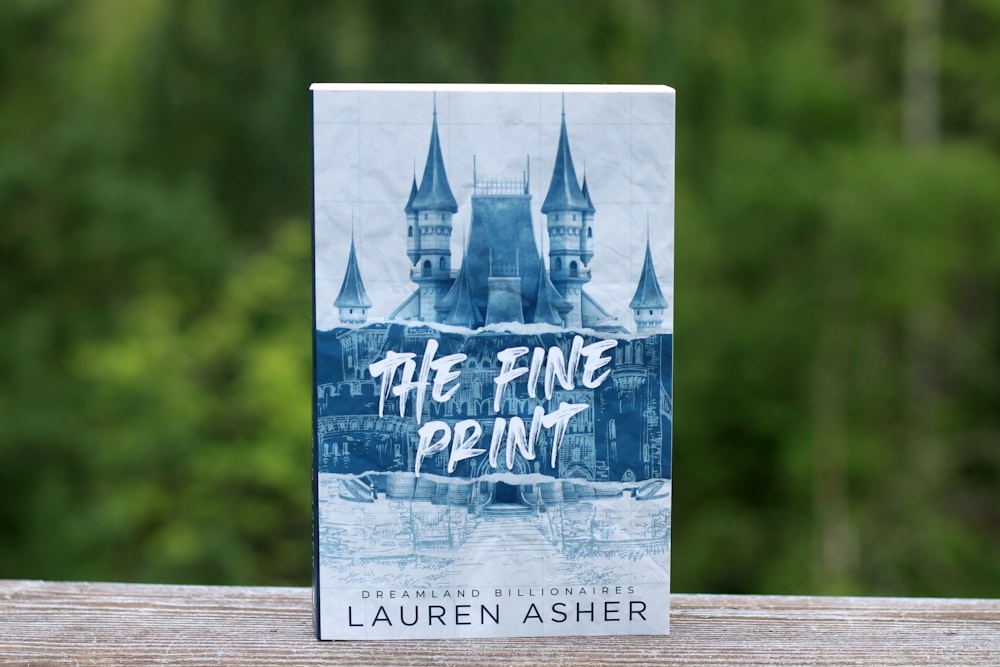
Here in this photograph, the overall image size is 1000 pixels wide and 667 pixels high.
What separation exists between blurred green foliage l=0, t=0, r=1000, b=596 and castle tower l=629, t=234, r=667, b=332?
5.20 meters

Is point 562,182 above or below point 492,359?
above

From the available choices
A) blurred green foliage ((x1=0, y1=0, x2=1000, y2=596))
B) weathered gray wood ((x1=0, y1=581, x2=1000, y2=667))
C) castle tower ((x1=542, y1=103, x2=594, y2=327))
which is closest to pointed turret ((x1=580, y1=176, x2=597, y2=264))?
castle tower ((x1=542, y1=103, x2=594, y2=327))

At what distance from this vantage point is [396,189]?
107 cm

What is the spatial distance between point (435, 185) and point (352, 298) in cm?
14

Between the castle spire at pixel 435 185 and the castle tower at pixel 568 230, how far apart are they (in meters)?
0.09

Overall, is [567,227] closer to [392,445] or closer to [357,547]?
→ [392,445]

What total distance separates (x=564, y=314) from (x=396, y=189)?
8.1 inches

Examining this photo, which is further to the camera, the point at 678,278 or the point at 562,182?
the point at 678,278

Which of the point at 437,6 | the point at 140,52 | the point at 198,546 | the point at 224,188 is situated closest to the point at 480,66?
the point at 437,6

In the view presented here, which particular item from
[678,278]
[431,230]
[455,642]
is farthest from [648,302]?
[678,278]

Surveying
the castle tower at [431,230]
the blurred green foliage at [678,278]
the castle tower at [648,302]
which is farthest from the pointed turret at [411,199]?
the blurred green foliage at [678,278]

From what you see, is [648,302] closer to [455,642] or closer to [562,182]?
[562,182]

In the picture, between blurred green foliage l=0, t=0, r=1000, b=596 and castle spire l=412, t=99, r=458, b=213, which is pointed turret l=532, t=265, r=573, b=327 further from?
blurred green foliage l=0, t=0, r=1000, b=596

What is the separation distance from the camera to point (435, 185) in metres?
1.07
